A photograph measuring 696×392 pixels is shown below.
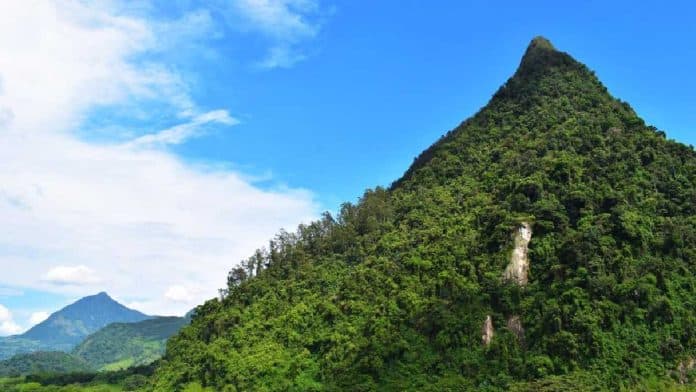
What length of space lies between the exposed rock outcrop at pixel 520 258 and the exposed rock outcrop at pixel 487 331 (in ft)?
17.1

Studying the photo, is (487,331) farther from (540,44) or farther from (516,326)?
(540,44)

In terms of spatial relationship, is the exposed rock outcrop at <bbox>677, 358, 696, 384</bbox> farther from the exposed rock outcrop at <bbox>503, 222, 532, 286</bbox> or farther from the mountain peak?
the mountain peak

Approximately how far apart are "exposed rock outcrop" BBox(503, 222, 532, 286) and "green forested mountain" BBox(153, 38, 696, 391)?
120 millimetres

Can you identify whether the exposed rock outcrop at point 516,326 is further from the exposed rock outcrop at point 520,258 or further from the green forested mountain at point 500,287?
the exposed rock outcrop at point 520,258

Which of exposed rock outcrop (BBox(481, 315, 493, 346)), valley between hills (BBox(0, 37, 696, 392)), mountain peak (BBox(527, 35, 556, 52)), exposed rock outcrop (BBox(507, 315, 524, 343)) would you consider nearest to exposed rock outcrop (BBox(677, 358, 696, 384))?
valley between hills (BBox(0, 37, 696, 392))

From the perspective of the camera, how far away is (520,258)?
2343 inches

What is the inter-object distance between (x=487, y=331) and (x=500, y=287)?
16.6 ft

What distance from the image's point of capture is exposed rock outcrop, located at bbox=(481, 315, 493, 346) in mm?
54219

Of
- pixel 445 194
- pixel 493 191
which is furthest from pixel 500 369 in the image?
pixel 445 194

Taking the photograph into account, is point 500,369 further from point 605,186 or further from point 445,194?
point 445,194

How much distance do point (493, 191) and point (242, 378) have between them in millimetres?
39649

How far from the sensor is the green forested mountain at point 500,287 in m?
50.2

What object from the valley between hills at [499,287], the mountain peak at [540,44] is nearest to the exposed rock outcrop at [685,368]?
the valley between hills at [499,287]

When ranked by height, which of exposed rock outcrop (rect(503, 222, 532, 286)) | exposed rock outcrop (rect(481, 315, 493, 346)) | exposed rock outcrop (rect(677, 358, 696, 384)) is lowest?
exposed rock outcrop (rect(677, 358, 696, 384))
